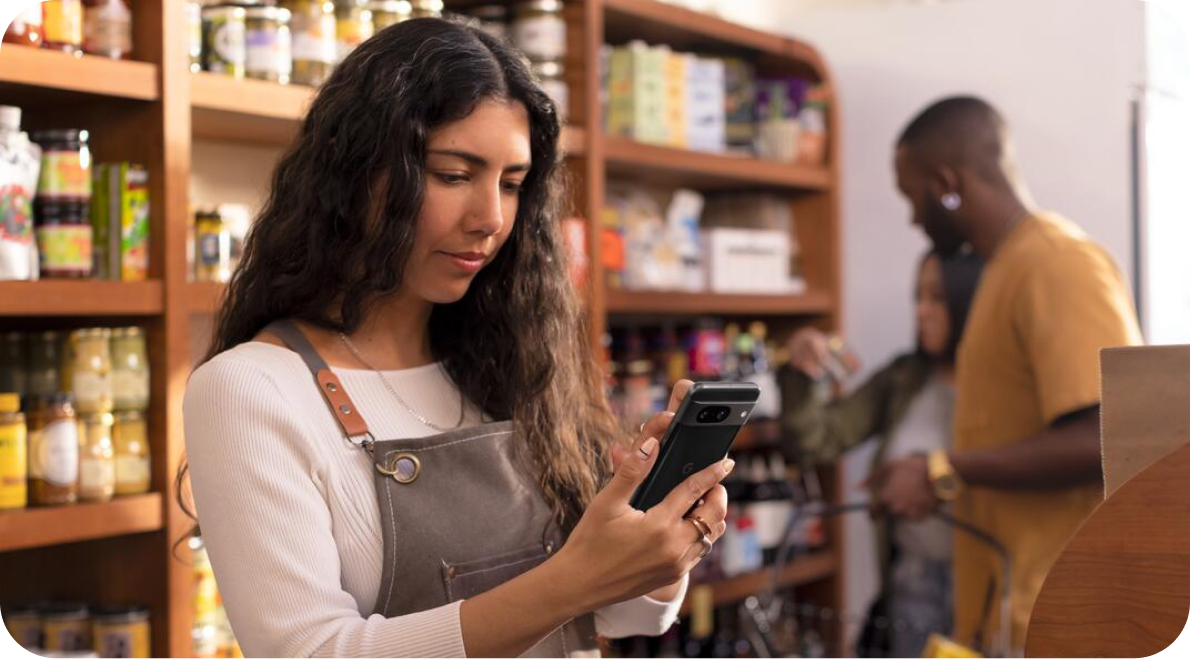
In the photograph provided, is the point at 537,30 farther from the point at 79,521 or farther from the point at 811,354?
the point at 79,521

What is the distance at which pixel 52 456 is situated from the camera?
2.08 metres

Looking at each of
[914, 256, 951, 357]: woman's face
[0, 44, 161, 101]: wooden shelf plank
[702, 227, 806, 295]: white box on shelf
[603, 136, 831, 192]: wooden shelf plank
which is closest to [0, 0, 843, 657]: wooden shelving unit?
[0, 44, 161, 101]: wooden shelf plank

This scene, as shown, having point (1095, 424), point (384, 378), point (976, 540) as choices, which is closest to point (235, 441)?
point (384, 378)

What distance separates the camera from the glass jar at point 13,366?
2162 mm

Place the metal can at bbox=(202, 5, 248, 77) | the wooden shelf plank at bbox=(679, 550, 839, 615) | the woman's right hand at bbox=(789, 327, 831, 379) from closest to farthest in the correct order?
the metal can at bbox=(202, 5, 248, 77) → the wooden shelf plank at bbox=(679, 550, 839, 615) → the woman's right hand at bbox=(789, 327, 831, 379)

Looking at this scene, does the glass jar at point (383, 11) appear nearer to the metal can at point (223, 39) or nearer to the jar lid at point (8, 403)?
the metal can at point (223, 39)

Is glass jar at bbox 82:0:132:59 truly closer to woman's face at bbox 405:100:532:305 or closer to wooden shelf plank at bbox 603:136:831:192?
woman's face at bbox 405:100:532:305

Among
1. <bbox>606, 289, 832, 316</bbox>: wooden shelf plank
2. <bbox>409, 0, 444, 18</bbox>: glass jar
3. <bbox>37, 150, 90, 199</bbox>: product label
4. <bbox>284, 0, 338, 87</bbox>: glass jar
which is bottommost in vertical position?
<bbox>606, 289, 832, 316</bbox>: wooden shelf plank

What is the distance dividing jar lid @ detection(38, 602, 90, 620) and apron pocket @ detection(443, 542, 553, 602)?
1.02 meters

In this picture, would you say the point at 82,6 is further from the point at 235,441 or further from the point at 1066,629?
the point at 1066,629

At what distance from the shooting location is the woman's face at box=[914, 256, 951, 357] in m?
3.64

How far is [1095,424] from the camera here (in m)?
2.83

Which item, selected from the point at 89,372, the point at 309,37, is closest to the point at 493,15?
the point at 309,37

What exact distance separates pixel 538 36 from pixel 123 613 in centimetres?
158
